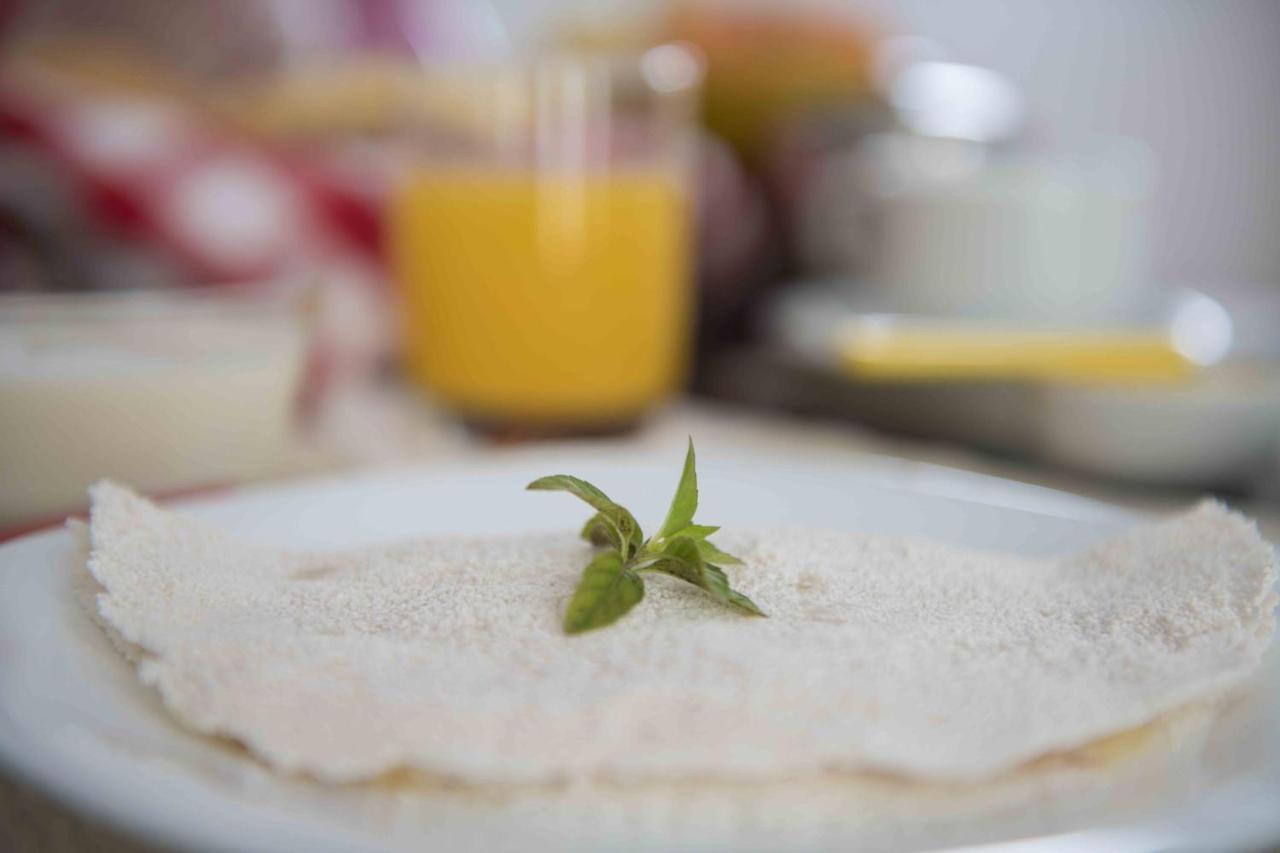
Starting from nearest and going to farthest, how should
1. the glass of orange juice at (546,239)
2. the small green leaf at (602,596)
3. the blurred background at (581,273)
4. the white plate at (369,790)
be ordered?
1. the white plate at (369,790)
2. the small green leaf at (602,596)
3. the blurred background at (581,273)
4. the glass of orange juice at (546,239)

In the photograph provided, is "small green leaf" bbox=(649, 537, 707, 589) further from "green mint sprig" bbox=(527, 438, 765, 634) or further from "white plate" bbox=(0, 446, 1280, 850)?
"white plate" bbox=(0, 446, 1280, 850)

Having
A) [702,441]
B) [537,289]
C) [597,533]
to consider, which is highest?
[597,533]

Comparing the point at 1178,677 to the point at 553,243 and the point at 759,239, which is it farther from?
the point at 759,239

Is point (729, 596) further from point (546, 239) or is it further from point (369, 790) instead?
point (546, 239)

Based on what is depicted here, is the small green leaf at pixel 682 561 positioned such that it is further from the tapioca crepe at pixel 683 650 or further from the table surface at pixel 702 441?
the table surface at pixel 702 441

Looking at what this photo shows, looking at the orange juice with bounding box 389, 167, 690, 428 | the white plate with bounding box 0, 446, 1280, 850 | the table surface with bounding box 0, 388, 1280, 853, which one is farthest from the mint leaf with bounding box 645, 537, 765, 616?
the orange juice with bounding box 389, 167, 690, 428

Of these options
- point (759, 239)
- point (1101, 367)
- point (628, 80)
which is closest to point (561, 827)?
point (1101, 367)

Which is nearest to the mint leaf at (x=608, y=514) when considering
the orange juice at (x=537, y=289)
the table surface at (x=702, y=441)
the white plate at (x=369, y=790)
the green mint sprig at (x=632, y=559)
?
the green mint sprig at (x=632, y=559)

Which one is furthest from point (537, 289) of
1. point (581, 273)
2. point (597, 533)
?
point (597, 533)
